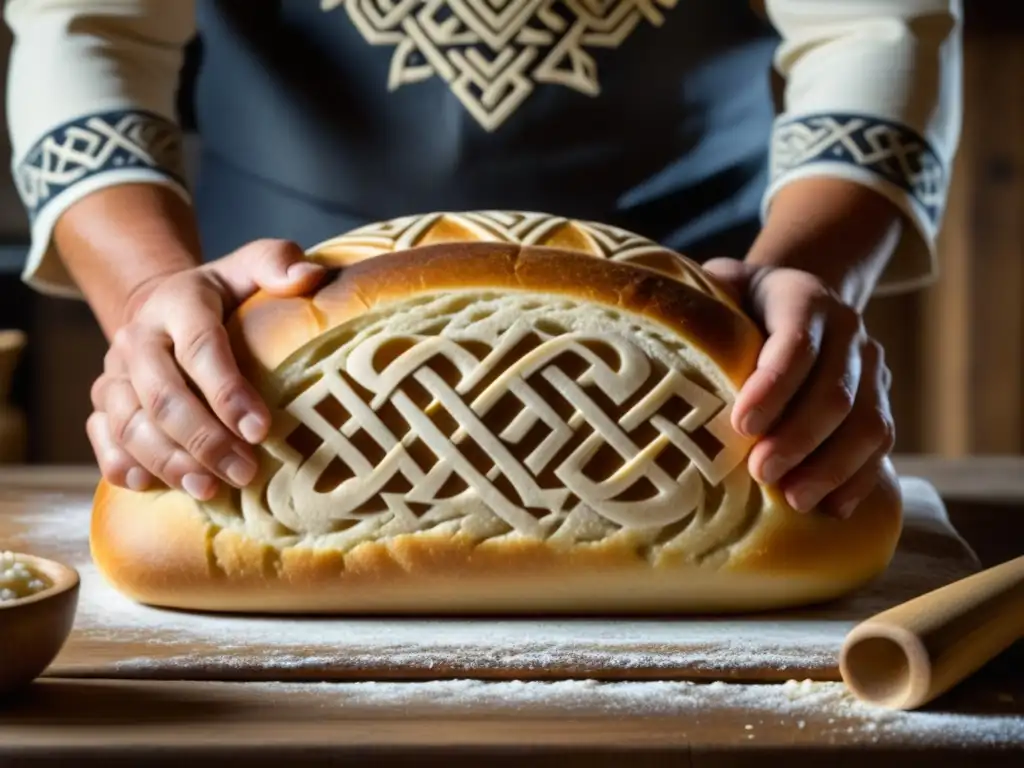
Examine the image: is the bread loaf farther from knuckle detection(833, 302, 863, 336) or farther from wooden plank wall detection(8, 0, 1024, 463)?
wooden plank wall detection(8, 0, 1024, 463)

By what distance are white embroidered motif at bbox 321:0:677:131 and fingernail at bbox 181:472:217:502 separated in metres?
0.60

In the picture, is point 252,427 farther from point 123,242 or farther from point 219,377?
point 123,242

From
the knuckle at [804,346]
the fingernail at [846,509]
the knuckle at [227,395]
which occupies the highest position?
the knuckle at [227,395]

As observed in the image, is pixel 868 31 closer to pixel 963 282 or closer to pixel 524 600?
pixel 524 600

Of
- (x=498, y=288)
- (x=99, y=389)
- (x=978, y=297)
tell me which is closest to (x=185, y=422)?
(x=99, y=389)

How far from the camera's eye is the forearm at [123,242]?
1.19 meters

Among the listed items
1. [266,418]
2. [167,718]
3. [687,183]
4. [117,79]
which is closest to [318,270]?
[266,418]

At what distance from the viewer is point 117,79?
1332 millimetres

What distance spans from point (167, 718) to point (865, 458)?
514mm

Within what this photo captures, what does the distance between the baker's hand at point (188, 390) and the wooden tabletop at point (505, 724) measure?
17cm

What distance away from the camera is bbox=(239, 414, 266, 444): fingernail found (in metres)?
0.93

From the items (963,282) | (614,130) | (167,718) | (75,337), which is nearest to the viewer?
(167,718)

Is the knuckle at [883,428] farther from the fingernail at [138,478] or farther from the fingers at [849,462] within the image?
the fingernail at [138,478]

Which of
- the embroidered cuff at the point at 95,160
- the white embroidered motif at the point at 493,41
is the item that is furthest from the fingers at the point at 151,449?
the white embroidered motif at the point at 493,41
